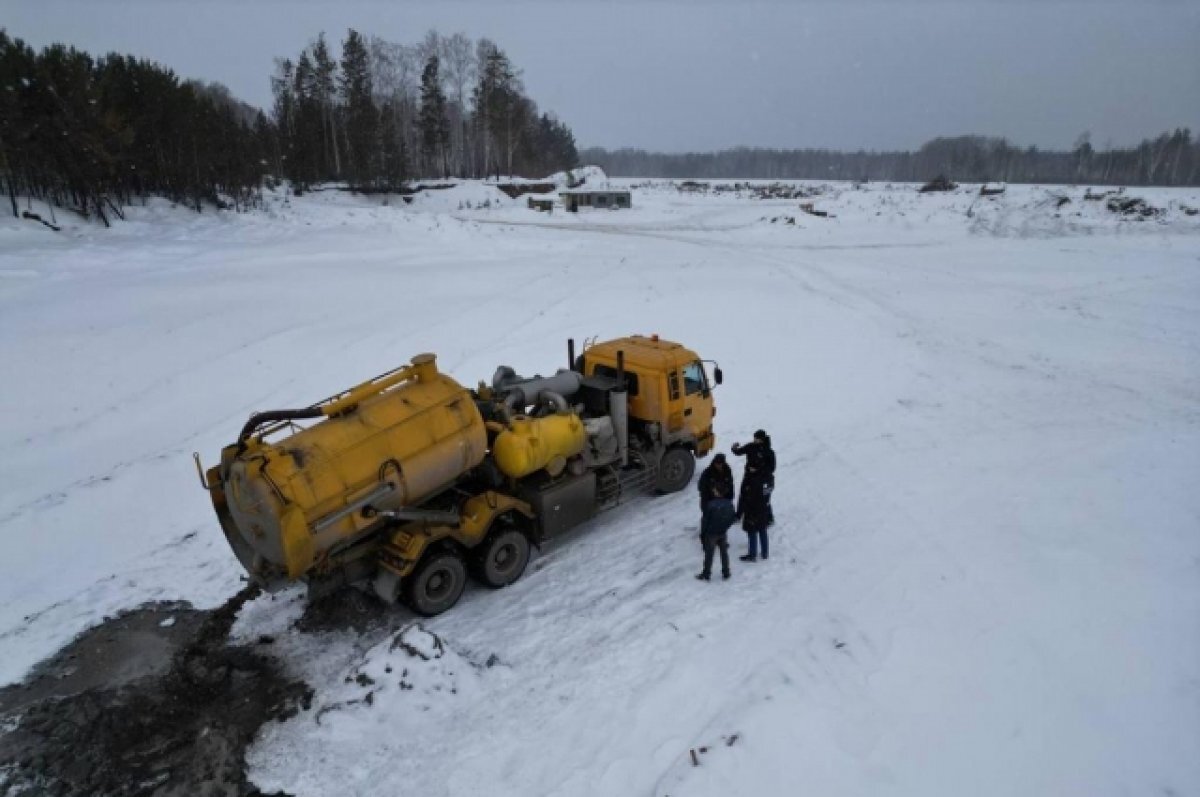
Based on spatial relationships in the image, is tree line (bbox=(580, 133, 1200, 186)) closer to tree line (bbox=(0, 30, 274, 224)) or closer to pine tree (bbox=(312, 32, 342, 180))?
pine tree (bbox=(312, 32, 342, 180))

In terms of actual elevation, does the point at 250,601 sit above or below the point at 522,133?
below

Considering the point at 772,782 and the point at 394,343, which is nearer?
the point at 772,782

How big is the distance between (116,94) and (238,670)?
4089 centimetres

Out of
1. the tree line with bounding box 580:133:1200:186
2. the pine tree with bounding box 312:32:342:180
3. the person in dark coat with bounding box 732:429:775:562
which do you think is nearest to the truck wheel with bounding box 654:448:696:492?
the person in dark coat with bounding box 732:429:775:562

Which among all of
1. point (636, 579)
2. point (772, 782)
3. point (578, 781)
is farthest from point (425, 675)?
point (772, 782)

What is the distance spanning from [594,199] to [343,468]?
5699 centimetres

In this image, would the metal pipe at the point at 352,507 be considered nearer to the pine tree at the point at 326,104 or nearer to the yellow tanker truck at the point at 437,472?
the yellow tanker truck at the point at 437,472

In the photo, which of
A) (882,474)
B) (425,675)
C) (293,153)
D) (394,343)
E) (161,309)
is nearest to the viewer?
(425,675)

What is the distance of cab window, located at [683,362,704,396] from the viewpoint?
35.1 feet

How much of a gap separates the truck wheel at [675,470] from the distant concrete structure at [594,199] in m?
50.6

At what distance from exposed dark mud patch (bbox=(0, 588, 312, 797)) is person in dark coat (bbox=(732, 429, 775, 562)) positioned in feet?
18.1

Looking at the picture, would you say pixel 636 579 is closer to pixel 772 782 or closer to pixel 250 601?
pixel 772 782

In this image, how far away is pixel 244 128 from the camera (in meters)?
47.5

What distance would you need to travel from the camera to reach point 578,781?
5.44 m
